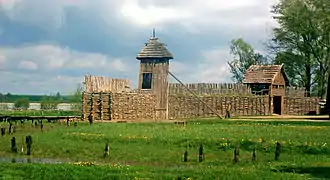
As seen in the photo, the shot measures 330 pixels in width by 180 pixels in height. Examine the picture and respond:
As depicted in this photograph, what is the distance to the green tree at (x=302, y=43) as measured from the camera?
75438mm

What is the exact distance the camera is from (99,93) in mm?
58500

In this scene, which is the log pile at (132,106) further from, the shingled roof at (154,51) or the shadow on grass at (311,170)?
the shadow on grass at (311,170)

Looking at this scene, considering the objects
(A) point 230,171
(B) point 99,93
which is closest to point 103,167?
(A) point 230,171

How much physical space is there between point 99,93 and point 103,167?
34594 mm

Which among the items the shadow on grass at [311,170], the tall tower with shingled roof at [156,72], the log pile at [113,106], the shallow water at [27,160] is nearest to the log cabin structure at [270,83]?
the tall tower with shingled roof at [156,72]

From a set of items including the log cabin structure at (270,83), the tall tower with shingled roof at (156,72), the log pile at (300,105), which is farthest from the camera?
the log pile at (300,105)

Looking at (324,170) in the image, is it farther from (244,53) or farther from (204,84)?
(244,53)

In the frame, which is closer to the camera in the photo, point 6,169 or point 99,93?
point 6,169

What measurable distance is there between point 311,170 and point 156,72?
42.0 m

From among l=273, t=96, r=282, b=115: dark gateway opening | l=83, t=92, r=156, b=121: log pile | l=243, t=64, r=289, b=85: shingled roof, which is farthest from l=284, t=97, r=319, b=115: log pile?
l=83, t=92, r=156, b=121: log pile

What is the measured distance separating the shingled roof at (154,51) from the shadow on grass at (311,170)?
41.0 meters

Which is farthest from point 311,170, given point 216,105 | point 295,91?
point 295,91

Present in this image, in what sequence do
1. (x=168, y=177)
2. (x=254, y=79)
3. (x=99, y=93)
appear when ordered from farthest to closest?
(x=254, y=79)
(x=99, y=93)
(x=168, y=177)

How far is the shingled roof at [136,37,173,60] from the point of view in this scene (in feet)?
213
